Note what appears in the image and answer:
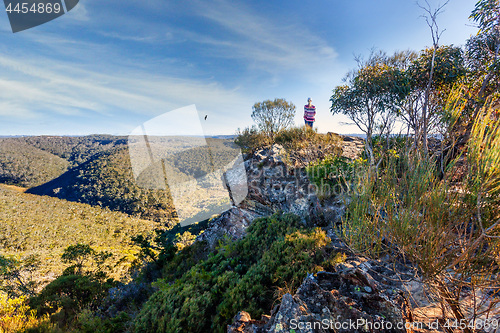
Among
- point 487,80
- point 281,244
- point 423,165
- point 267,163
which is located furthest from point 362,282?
point 267,163

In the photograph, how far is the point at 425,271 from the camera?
2240 millimetres

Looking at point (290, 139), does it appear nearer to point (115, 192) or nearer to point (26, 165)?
point (115, 192)

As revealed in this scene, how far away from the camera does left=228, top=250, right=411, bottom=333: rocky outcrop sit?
1.97 m

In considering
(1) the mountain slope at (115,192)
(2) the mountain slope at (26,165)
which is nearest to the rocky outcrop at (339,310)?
(1) the mountain slope at (115,192)

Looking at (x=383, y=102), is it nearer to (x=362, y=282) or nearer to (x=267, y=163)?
(x=267, y=163)

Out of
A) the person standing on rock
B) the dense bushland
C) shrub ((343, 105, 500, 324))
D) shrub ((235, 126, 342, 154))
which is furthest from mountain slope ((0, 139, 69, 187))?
shrub ((343, 105, 500, 324))

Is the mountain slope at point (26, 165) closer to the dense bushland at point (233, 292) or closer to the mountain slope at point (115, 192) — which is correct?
the mountain slope at point (115, 192)

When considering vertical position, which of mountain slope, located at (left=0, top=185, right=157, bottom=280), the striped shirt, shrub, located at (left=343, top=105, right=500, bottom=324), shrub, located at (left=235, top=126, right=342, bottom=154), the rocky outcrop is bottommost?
mountain slope, located at (left=0, top=185, right=157, bottom=280)

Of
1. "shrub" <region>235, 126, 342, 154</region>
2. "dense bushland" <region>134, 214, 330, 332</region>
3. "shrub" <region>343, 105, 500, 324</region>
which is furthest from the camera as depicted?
"shrub" <region>235, 126, 342, 154</region>

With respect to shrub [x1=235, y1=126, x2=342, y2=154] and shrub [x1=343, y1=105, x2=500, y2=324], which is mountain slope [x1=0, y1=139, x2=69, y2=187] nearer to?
shrub [x1=235, y1=126, x2=342, y2=154]

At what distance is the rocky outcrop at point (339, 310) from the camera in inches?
77.5

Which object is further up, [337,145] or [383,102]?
[383,102]

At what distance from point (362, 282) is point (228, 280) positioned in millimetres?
2688

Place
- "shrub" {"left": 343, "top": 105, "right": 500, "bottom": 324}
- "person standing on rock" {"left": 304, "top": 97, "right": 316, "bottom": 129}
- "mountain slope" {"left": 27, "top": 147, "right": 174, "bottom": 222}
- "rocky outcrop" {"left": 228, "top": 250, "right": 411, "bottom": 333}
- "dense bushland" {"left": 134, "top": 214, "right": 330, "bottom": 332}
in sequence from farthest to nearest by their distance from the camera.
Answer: "mountain slope" {"left": 27, "top": 147, "right": 174, "bottom": 222} → "person standing on rock" {"left": 304, "top": 97, "right": 316, "bottom": 129} → "dense bushland" {"left": 134, "top": 214, "right": 330, "bottom": 332} → "rocky outcrop" {"left": 228, "top": 250, "right": 411, "bottom": 333} → "shrub" {"left": 343, "top": 105, "right": 500, "bottom": 324}
